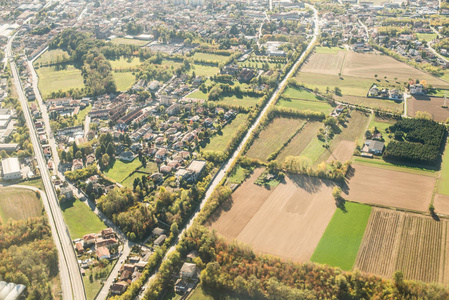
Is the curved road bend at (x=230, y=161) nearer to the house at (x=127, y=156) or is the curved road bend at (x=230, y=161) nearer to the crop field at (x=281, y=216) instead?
the crop field at (x=281, y=216)

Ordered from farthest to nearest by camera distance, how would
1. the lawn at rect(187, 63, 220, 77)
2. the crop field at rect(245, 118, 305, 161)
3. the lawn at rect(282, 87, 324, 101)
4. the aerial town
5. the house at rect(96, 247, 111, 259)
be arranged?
1. the lawn at rect(187, 63, 220, 77)
2. the lawn at rect(282, 87, 324, 101)
3. the crop field at rect(245, 118, 305, 161)
4. the house at rect(96, 247, 111, 259)
5. the aerial town

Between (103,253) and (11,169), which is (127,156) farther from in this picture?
(103,253)

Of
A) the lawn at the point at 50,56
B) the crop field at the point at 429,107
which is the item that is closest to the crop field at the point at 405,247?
the crop field at the point at 429,107

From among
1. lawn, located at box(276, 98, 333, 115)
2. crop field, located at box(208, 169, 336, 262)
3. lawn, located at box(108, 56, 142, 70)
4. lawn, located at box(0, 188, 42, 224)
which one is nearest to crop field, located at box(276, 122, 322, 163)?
lawn, located at box(276, 98, 333, 115)

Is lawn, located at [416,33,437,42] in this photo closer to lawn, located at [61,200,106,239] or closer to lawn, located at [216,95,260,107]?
lawn, located at [216,95,260,107]

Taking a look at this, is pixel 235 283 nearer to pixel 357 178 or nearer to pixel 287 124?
pixel 357 178

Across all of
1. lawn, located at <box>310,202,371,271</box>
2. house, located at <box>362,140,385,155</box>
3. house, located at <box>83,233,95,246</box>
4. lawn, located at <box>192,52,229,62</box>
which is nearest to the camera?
lawn, located at <box>310,202,371,271</box>
